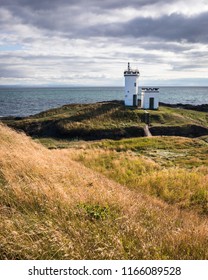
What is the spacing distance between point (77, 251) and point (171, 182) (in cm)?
819

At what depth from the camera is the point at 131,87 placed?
182ft

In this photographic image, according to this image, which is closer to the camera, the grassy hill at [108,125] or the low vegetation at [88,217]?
the low vegetation at [88,217]

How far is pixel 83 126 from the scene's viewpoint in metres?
43.8

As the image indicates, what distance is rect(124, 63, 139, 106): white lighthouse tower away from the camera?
55322 millimetres

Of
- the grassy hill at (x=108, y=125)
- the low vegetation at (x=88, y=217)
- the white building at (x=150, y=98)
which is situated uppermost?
the white building at (x=150, y=98)

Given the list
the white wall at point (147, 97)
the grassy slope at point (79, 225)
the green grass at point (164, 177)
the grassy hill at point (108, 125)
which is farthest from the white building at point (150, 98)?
the grassy slope at point (79, 225)

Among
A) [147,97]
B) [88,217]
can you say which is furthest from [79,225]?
[147,97]

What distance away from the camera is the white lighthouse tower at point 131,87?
55322 mm

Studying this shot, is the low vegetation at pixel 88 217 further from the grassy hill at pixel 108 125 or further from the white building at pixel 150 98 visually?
the white building at pixel 150 98

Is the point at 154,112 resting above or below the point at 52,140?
above

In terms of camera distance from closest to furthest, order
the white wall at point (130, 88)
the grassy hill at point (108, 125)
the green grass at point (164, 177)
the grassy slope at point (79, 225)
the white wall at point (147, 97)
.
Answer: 1. the grassy slope at point (79, 225)
2. the green grass at point (164, 177)
3. the grassy hill at point (108, 125)
4. the white wall at point (147, 97)
5. the white wall at point (130, 88)

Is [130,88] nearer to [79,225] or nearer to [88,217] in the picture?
[88,217]
